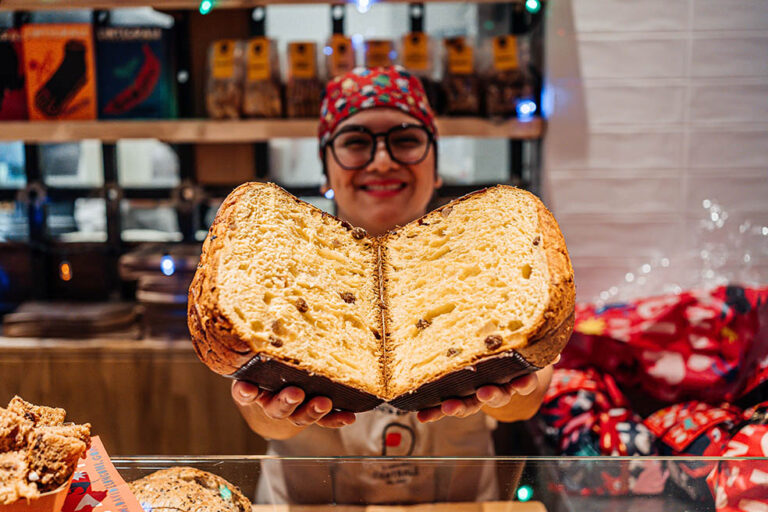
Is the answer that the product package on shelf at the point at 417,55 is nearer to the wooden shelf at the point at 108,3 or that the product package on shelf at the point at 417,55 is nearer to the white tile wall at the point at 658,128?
the wooden shelf at the point at 108,3

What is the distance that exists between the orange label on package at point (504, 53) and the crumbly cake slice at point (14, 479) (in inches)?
85.8

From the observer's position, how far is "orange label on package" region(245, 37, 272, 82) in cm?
243

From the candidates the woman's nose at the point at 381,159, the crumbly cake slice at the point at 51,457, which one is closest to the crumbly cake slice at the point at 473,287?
the crumbly cake slice at the point at 51,457

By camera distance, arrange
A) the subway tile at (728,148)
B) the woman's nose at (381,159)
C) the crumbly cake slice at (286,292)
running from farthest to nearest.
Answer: the subway tile at (728,148), the woman's nose at (381,159), the crumbly cake slice at (286,292)

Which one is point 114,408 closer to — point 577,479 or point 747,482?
point 577,479

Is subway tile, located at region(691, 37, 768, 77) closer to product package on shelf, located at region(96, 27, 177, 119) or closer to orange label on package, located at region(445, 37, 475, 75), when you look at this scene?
orange label on package, located at region(445, 37, 475, 75)

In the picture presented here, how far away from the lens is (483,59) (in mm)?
2461

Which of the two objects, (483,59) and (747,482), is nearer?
(747,482)

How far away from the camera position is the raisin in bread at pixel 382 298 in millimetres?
841

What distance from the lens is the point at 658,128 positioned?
266cm

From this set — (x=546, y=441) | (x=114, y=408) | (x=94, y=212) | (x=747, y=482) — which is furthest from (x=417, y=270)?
(x=94, y=212)

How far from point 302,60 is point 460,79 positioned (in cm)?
62

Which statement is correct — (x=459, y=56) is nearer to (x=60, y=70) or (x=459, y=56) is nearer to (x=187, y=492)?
(x=60, y=70)

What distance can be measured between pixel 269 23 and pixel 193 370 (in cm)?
153
